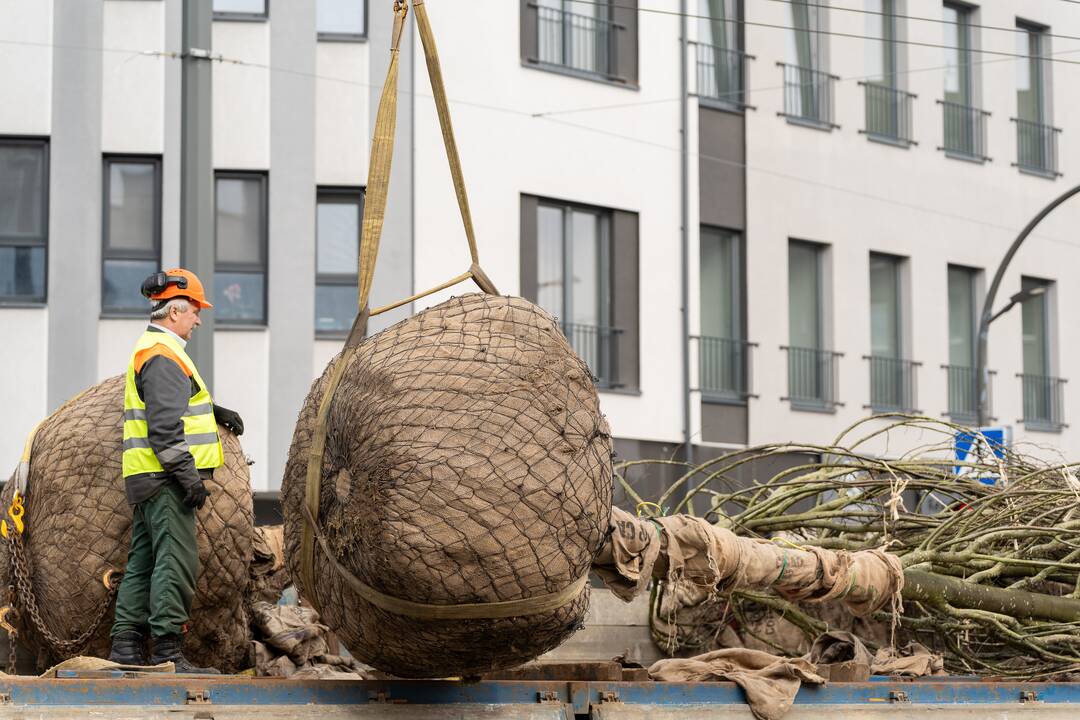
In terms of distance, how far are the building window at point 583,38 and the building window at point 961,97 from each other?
6659mm

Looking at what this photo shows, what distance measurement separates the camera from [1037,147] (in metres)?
28.4

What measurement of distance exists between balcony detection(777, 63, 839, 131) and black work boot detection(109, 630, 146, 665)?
1939cm

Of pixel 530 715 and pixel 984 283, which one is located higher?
pixel 984 283

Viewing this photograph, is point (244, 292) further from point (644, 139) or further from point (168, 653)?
point (168, 653)

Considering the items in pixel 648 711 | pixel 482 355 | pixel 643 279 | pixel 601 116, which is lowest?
pixel 648 711

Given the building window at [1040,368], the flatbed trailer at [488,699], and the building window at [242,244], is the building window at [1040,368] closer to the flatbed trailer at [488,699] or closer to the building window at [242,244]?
the building window at [242,244]

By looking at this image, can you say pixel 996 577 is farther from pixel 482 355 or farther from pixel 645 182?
pixel 645 182

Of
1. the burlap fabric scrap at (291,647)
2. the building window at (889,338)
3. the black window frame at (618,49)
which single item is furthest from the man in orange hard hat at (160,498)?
the building window at (889,338)

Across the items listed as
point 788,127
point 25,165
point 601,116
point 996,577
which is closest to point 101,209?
point 25,165

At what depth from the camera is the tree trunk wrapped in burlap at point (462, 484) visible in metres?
4.96

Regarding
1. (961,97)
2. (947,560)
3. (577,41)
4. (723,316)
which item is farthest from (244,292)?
(947,560)

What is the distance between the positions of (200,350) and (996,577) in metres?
6.67

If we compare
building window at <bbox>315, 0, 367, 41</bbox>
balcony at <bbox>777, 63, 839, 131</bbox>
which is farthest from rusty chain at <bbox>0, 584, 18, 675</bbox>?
balcony at <bbox>777, 63, 839, 131</bbox>

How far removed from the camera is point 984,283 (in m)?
27.2
